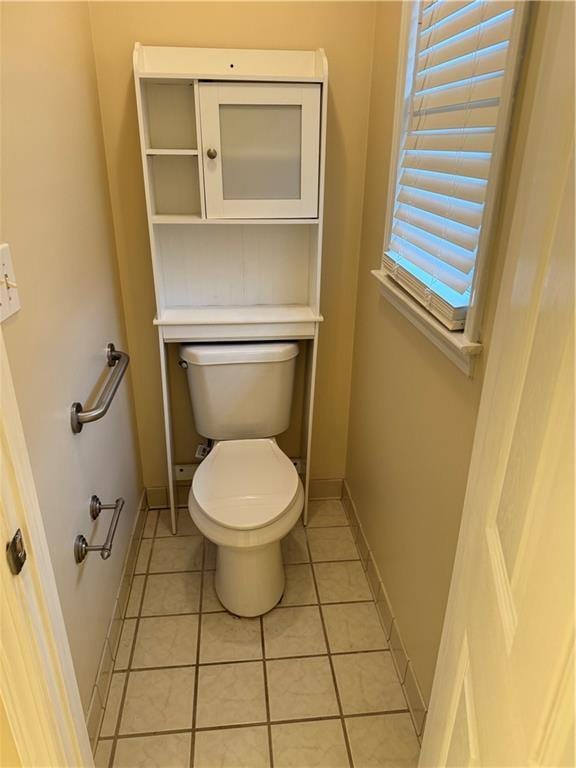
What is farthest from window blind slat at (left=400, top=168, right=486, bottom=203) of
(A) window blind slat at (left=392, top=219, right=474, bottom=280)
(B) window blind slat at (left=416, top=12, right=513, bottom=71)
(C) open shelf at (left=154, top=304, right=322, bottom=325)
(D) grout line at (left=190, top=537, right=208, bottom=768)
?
(D) grout line at (left=190, top=537, right=208, bottom=768)

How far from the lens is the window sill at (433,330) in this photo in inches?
43.3

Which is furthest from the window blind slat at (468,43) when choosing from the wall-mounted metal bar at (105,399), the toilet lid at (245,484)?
the toilet lid at (245,484)

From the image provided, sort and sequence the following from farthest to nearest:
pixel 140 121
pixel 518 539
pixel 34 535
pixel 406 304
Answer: pixel 140 121 < pixel 406 304 < pixel 34 535 < pixel 518 539

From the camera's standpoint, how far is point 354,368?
2129mm

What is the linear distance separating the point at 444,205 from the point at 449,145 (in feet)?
0.42

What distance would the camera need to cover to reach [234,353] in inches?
74.4

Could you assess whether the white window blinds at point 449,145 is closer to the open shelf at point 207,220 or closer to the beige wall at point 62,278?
the open shelf at point 207,220

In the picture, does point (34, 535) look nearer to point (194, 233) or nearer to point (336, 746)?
point (336, 746)

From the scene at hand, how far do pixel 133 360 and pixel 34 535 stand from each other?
1.24 meters

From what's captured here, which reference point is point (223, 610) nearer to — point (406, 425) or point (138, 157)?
point (406, 425)

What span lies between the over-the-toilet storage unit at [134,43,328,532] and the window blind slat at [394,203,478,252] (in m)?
0.41

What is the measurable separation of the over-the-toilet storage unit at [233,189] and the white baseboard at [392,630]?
51cm

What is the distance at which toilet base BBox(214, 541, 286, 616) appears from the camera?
1.75 m

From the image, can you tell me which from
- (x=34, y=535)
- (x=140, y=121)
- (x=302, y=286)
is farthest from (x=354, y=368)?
(x=34, y=535)
